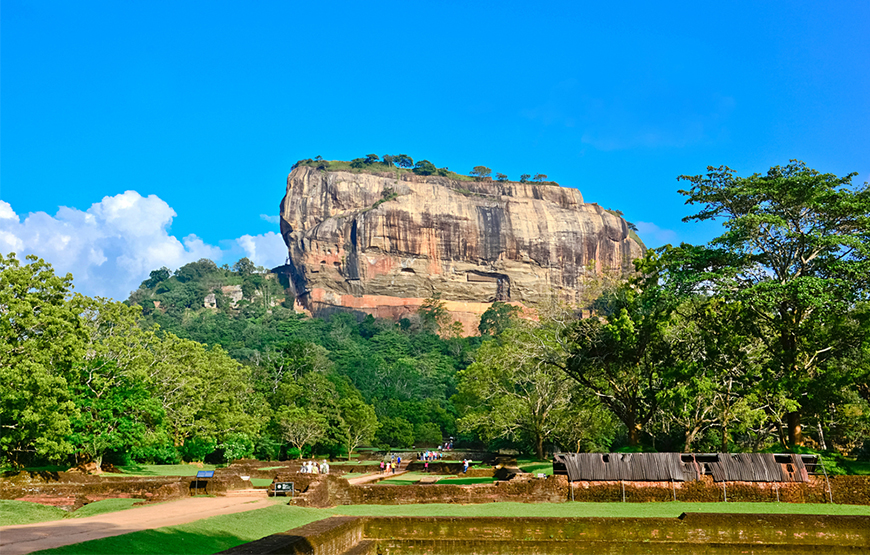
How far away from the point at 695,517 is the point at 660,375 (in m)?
9.89

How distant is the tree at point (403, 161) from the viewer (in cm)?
12700

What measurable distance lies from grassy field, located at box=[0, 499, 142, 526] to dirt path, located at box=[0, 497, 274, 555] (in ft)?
1.24

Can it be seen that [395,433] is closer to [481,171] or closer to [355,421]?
[355,421]

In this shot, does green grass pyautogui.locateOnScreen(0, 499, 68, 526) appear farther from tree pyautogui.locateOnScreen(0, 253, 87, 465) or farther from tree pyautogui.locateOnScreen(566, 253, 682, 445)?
tree pyautogui.locateOnScreen(566, 253, 682, 445)

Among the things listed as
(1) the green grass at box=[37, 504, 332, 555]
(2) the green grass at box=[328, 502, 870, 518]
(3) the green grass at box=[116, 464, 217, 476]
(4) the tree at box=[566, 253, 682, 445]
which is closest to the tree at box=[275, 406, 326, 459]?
(3) the green grass at box=[116, 464, 217, 476]

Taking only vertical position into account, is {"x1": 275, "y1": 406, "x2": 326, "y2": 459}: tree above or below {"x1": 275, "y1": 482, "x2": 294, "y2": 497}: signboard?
above

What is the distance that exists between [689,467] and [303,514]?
346 inches

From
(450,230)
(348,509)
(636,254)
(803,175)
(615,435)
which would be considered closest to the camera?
(348,509)

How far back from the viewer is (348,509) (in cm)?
1432

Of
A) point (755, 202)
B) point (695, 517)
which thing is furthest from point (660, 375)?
point (695, 517)

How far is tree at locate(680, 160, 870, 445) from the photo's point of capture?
17.8 m

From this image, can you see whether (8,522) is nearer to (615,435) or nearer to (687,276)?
(687,276)

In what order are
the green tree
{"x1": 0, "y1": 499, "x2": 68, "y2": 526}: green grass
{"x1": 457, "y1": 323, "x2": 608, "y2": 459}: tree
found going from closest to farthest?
1. {"x1": 0, "y1": 499, "x2": 68, "y2": 526}: green grass
2. {"x1": 457, "y1": 323, "x2": 608, "y2": 459}: tree
3. the green tree

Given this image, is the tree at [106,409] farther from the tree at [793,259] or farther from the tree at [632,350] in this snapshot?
the tree at [793,259]
